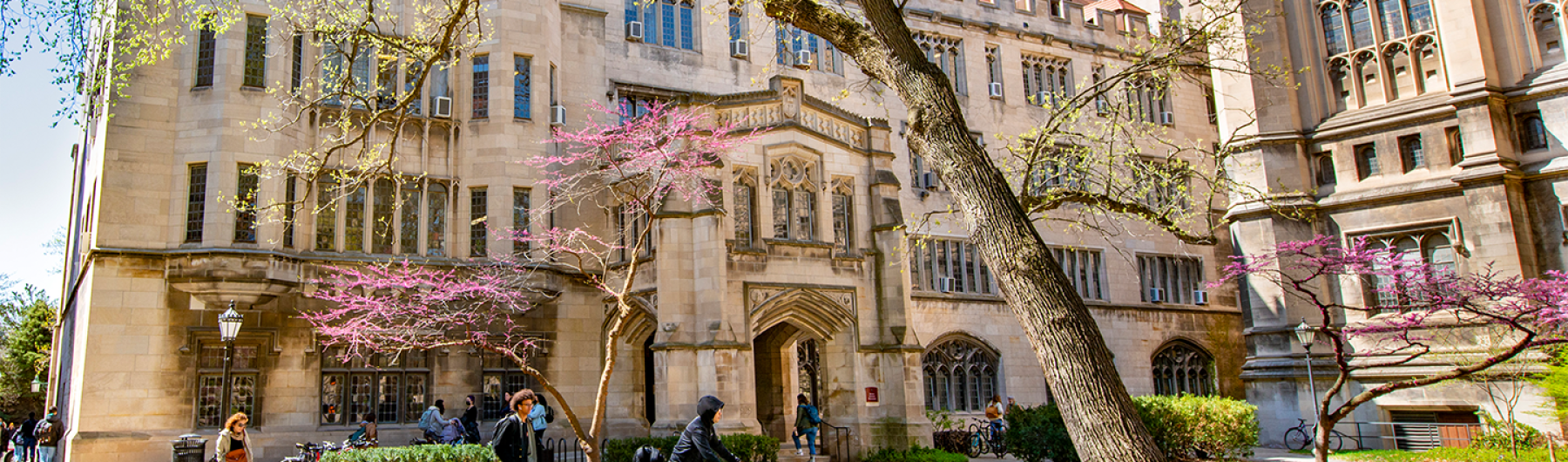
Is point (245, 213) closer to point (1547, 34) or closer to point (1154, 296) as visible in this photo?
point (1154, 296)

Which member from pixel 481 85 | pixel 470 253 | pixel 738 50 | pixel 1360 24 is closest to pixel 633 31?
Answer: pixel 738 50

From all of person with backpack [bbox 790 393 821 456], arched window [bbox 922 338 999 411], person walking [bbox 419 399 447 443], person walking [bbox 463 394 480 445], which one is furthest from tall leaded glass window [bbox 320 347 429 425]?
arched window [bbox 922 338 999 411]

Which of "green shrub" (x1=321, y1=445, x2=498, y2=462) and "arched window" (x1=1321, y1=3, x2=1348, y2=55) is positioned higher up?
"arched window" (x1=1321, y1=3, x2=1348, y2=55)

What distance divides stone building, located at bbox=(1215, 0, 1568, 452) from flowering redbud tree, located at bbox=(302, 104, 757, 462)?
10.5m

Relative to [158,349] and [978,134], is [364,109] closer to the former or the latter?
[158,349]

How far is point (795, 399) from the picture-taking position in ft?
69.6

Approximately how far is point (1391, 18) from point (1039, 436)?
12.3 m

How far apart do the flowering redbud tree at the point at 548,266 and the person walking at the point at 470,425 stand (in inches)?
43.1

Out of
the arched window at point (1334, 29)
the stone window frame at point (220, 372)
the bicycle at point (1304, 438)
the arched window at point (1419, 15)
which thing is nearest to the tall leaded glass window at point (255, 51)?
the stone window frame at point (220, 372)

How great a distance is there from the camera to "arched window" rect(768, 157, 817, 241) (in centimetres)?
1833

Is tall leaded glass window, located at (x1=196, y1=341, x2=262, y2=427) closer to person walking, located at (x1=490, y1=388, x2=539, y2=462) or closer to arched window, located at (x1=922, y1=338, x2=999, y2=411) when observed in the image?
person walking, located at (x1=490, y1=388, x2=539, y2=462)

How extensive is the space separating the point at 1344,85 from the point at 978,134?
8.74 meters

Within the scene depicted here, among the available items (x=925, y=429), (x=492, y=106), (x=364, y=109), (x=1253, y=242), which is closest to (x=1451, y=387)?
(x=1253, y=242)

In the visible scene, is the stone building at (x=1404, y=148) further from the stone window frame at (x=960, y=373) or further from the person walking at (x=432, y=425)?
the person walking at (x=432, y=425)
